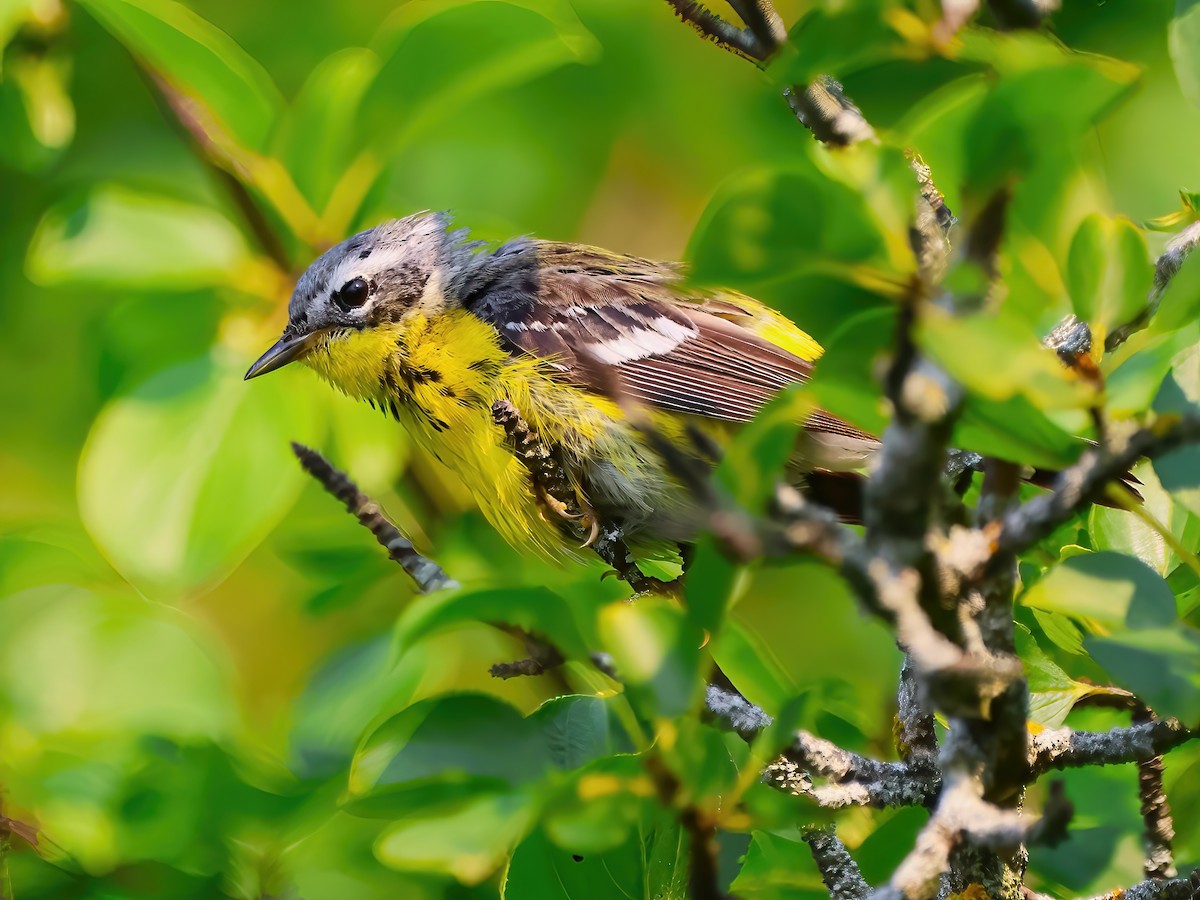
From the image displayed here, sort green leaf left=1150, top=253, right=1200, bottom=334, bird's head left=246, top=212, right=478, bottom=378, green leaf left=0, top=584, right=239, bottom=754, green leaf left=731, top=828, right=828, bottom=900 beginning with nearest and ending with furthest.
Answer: green leaf left=1150, top=253, right=1200, bottom=334 < green leaf left=731, top=828, right=828, bottom=900 < green leaf left=0, top=584, right=239, bottom=754 < bird's head left=246, top=212, right=478, bottom=378

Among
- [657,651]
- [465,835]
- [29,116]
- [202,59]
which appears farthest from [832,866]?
[29,116]

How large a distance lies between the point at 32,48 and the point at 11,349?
3.77 ft

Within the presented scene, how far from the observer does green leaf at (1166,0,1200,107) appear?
1223mm

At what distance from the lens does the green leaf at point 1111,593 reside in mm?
1009

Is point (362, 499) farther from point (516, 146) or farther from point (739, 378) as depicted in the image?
point (516, 146)

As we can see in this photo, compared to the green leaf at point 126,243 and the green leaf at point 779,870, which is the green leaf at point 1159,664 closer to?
the green leaf at point 779,870

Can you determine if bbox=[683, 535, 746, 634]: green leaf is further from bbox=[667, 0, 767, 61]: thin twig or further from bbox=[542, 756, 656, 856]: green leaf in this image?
bbox=[667, 0, 767, 61]: thin twig

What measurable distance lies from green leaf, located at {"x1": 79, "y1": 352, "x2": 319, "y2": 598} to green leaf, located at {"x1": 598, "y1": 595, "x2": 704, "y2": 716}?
1252 millimetres

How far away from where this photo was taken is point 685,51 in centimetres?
424

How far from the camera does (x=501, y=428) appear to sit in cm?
246

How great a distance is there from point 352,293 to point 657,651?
236 cm

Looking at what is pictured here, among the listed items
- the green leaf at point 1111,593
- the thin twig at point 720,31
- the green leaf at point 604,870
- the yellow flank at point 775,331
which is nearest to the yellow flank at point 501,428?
the yellow flank at point 775,331

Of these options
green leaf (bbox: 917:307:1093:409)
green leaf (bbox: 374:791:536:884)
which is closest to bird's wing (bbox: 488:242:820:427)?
green leaf (bbox: 374:791:536:884)

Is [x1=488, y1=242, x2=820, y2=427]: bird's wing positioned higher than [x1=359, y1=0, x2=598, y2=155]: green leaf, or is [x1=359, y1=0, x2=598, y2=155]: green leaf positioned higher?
[x1=359, y1=0, x2=598, y2=155]: green leaf
